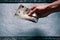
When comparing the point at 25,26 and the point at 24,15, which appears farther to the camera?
the point at 25,26

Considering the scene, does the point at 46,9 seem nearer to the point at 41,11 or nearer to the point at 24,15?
the point at 41,11

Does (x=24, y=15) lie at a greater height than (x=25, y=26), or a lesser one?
greater

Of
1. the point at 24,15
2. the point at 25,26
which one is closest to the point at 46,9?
the point at 24,15

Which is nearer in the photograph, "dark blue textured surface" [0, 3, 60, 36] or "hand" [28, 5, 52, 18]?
"hand" [28, 5, 52, 18]

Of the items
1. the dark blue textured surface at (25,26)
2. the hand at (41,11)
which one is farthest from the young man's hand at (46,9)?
the dark blue textured surface at (25,26)

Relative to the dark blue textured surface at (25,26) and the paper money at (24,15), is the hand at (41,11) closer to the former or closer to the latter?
the paper money at (24,15)

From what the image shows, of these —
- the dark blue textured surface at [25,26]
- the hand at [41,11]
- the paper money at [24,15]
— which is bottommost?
the dark blue textured surface at [25,26]

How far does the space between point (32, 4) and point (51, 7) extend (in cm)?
30

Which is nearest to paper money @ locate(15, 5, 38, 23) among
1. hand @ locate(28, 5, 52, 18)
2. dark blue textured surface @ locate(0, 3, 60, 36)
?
hand @ locate(28, 5, 52, 18)

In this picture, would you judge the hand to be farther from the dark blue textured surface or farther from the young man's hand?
the dark blue textured surface

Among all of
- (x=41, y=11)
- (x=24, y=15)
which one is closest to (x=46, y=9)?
(x=41, y=11)

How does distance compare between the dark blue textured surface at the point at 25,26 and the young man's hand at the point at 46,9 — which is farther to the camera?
the dark blue textured surface at the point at 25,26

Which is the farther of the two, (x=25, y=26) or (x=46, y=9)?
(x=25, y=26)

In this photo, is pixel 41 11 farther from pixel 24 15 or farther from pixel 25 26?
pixel 25 26
